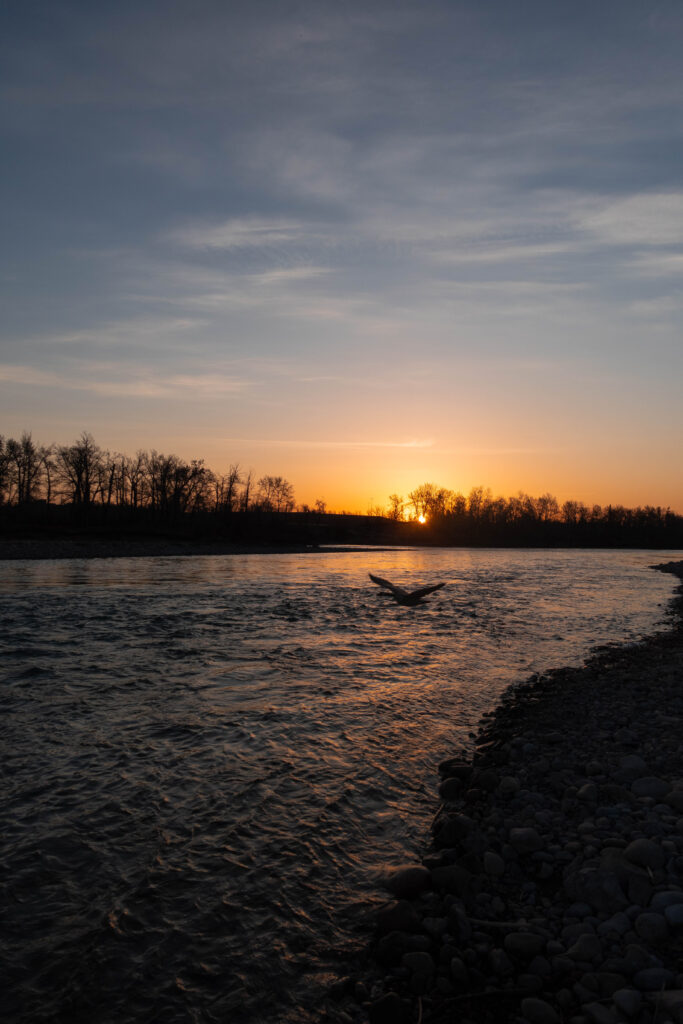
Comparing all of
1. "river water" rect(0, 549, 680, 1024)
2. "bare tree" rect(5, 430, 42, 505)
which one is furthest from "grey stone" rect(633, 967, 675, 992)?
"bare tree" rect(5, 430, 42, 505)

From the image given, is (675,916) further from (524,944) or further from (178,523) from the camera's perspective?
(178,523)

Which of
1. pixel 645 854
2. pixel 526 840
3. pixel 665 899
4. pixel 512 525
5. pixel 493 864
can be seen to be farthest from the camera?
pixel 512 525

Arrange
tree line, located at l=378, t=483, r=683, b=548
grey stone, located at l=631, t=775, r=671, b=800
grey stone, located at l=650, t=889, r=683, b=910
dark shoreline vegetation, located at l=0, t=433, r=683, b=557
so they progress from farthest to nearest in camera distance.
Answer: tree line, located at l=378, t=483, r=683, b=548, dark shoreline vegetation, located at l=0, t=433, r=683, b=557, grey stone, located at l=631, t=775, r=671, b=800, grey stone, located at l=650, t=889, r=683, b=910

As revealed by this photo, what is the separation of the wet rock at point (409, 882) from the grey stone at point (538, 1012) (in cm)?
156

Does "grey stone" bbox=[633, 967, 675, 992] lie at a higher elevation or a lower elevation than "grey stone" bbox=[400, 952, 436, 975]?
higher

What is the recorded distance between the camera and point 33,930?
4992 mm

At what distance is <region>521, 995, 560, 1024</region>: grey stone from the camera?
3963 mm

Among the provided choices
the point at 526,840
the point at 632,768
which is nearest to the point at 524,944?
the point at 526,840

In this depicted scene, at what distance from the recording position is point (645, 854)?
18.0 ft

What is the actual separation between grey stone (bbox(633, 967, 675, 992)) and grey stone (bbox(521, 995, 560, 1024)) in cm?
68

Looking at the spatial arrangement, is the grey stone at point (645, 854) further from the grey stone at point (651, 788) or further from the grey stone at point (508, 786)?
the grey stone at point (508, 786)

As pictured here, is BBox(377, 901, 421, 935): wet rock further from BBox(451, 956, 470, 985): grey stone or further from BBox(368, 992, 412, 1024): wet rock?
BBox(368, 992, 412, 1024): wet rock

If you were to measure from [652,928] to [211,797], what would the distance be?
198 inches

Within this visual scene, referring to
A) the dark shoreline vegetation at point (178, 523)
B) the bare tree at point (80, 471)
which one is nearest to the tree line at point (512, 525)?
the dark shoreline vegetation at point (178, 523)
